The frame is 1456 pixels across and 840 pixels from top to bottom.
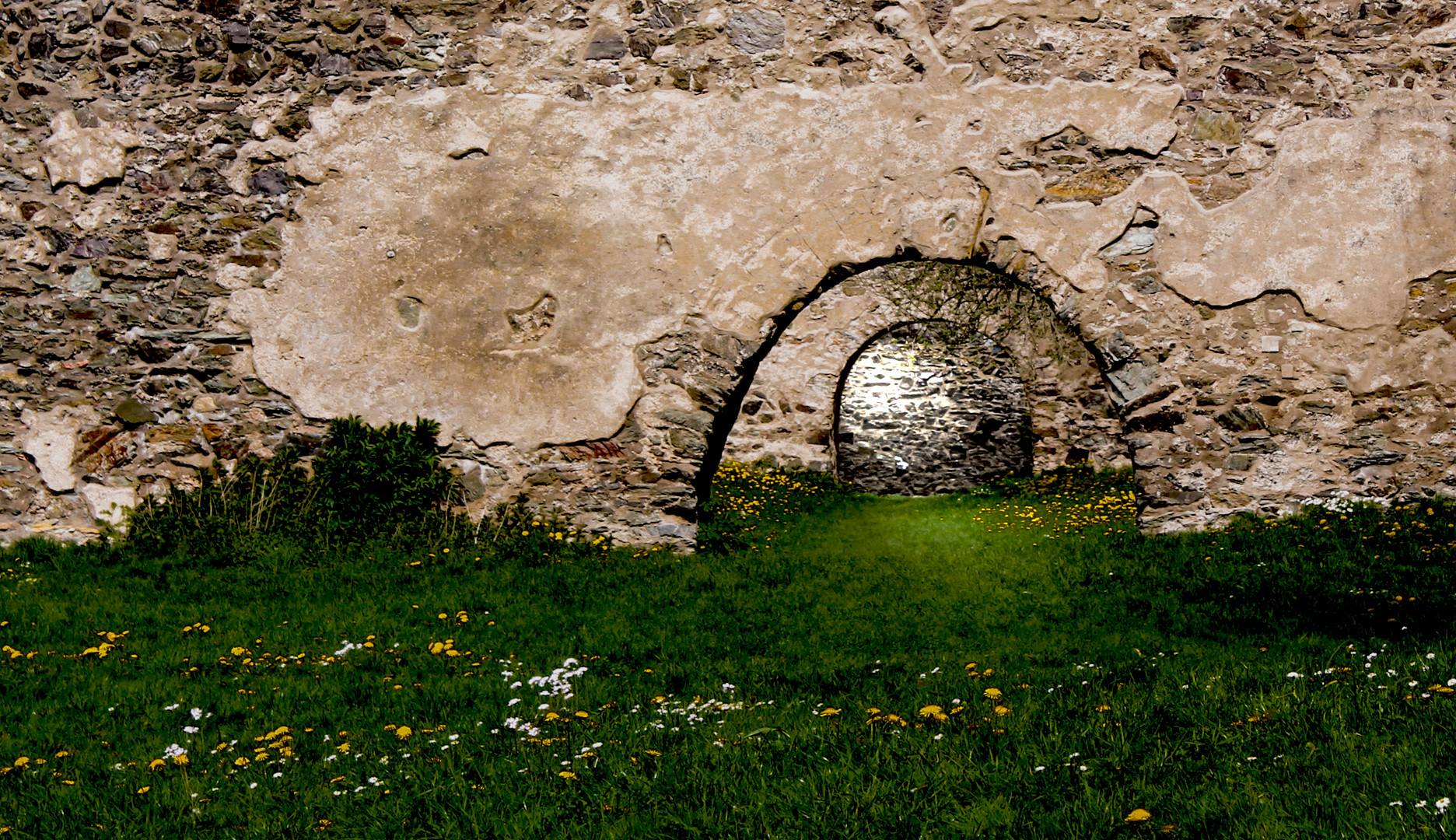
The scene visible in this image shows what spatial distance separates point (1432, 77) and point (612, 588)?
20.1 feet

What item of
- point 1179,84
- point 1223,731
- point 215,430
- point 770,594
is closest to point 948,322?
point 1179,84

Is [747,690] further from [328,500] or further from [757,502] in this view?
[757,502]

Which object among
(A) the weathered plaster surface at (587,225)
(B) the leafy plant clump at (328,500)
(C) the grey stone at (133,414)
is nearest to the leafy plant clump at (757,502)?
(A) the weathered plaster surface at (587,225)

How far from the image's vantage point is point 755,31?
6250 millimetres

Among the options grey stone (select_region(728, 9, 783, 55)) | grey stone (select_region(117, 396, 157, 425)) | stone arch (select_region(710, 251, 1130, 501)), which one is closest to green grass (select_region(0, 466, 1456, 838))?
grey stone (select_region(117, 396, 157, 425))

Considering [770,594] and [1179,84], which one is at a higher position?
[1179,84]

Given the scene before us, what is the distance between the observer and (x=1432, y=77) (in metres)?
6.15

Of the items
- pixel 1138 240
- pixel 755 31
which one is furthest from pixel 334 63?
pixel 1138 240

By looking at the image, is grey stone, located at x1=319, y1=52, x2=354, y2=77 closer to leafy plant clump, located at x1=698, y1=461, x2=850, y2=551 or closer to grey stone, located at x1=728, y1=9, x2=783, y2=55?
grey stone, located at x1=728, y1=9, x2=783, y2=55

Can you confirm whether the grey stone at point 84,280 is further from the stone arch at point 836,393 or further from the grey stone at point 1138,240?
the stone arch at point 836,393

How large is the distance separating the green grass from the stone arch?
525 cm

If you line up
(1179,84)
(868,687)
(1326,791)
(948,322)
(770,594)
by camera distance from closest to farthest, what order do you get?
(1326,791)
(868,687)
(770,594)
(1179,84)
(948,322)

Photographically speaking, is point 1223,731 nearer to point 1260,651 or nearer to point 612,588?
point 1260,651

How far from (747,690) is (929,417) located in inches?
365
